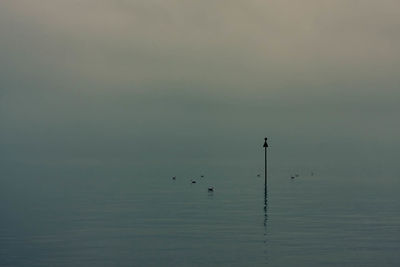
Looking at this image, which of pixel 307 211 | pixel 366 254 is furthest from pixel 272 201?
pixel 366 254

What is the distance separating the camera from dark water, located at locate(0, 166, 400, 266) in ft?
147

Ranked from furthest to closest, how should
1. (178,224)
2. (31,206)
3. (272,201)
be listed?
1. (272,201)
2. (31,206)
3. (178,224)

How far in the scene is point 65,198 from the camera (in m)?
102

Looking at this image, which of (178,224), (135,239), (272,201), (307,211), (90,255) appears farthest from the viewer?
(272,201)

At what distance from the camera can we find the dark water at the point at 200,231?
44.8 m

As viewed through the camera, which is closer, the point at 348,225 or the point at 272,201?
the point at 348,225

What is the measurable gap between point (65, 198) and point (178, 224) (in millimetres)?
41348

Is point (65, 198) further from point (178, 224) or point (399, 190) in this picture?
point (399, 190)

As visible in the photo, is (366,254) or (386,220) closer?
(366,254)

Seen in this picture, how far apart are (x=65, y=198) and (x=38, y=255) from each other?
56.2 m

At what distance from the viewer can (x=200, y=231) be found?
5894 centimetres

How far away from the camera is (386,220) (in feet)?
220

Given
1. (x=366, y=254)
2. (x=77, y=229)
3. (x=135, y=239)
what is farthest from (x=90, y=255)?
(x=366, y=254)

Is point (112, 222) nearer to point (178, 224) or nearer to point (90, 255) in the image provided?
point (178, 224)
